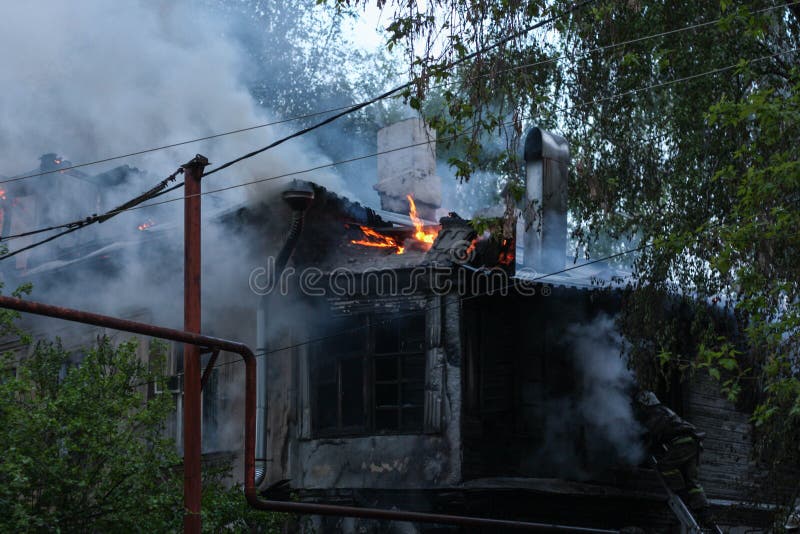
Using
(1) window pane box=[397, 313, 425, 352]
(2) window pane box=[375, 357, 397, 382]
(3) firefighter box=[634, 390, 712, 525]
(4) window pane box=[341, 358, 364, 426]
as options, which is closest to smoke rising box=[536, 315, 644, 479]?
(3) firefighter box=[634, 390, 712, 525]

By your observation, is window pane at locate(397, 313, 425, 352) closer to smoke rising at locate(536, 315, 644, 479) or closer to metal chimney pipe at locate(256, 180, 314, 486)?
metal chimney pipe at locate(256, 180, 314, 486)

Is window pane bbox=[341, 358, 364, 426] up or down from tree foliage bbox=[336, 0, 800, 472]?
down

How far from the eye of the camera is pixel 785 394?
9.58 metres

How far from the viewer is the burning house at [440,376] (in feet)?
53.5

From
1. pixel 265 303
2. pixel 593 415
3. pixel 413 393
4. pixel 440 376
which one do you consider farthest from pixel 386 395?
pixel 593 415

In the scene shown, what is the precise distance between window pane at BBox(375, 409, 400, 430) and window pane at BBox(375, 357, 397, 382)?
0.53 meters

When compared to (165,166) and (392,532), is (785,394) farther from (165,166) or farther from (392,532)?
(165,166)

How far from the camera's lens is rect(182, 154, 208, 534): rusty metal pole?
414 inches

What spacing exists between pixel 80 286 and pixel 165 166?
11.6ft

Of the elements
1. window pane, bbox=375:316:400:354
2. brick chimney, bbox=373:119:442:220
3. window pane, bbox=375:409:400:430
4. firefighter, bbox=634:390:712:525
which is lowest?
firefighter, bbox=634:390:712:525

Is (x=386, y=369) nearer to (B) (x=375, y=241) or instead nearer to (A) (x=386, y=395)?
(A) (x=386, y=395)

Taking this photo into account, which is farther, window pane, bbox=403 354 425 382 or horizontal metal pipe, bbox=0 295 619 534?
window pane, bbox=403 354 425 382

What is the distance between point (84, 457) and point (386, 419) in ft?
18.4

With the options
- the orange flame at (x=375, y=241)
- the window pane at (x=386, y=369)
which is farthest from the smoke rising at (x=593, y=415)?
the orange flame at (x=375, y=241)
